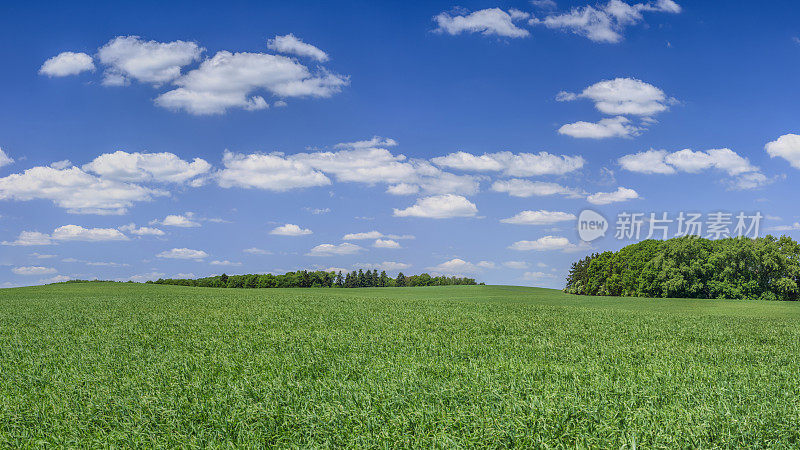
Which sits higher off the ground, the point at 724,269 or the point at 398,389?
the point at 724,269

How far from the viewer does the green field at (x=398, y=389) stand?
603 cm

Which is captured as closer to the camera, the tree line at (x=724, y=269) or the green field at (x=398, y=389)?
the green field at (x=398, y=389)

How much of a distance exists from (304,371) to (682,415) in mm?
6131

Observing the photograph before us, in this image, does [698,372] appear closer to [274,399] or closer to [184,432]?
[274,399]

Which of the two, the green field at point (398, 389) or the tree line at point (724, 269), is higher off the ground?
the tree line at point (724, 269)

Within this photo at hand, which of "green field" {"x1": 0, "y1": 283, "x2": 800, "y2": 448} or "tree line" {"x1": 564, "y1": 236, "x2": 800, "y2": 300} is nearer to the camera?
"green field" {"x1": 0, "y1": 283, "x2": 800, "y2": 448}

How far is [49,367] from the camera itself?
1096cm

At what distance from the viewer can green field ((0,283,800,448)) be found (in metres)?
6.03

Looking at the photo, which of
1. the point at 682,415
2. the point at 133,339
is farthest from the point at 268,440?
the point at 133,339

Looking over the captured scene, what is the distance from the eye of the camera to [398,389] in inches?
297

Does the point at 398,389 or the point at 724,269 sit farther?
the point at 724,269

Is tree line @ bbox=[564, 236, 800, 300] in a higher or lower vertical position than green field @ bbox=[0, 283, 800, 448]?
higher

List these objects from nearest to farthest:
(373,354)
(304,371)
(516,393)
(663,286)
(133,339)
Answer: (516,393) < (304,371) < (373,354) < (133,339) < (663,286)

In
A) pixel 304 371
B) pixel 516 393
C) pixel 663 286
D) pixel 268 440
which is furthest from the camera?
pixel 663 286
